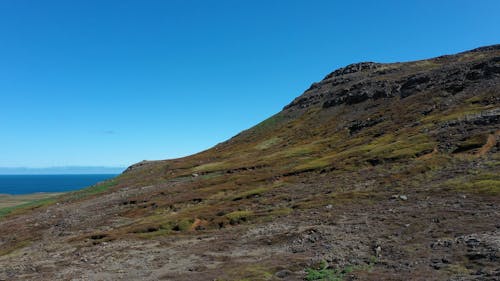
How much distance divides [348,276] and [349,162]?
43970 millimetres

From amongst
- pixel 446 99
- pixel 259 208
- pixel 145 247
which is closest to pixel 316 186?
pixel 259 208

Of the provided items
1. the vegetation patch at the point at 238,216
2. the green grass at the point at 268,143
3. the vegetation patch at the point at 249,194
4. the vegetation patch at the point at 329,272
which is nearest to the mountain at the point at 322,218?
the vegetation patch at the point at 329,272

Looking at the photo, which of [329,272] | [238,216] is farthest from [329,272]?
[238,216]

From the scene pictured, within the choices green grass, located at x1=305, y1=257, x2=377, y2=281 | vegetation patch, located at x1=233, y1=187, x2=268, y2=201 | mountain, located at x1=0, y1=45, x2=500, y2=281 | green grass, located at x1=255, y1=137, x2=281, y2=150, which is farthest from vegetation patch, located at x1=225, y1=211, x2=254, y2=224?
green grass, located at x1=255, y1=137, x2=281, y2=150

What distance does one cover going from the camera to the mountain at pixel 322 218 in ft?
84.9

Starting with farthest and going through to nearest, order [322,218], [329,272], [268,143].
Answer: [268,143] < [322,218] < [329,272]

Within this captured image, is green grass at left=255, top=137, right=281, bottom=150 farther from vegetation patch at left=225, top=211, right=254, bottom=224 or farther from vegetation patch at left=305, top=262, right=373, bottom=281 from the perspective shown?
vegetation patch at left=305, top=262, right=373, bottom=281

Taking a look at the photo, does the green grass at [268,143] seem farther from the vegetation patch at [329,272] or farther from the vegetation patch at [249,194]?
the vegetation patch at [329,272]

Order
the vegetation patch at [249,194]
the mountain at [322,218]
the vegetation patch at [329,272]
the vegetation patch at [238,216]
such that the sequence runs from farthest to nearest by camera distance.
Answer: the vegetation patch at [249,194]
the vegetation patch at [238,216]
the mountain at [322,218]
the vegetation patch at [329,272]

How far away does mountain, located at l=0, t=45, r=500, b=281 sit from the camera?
84.9 ft

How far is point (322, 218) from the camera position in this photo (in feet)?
125

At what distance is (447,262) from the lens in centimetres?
2322

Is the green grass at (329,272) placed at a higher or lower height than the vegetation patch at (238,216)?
lower

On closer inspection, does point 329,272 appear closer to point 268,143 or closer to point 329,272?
point 329,272
